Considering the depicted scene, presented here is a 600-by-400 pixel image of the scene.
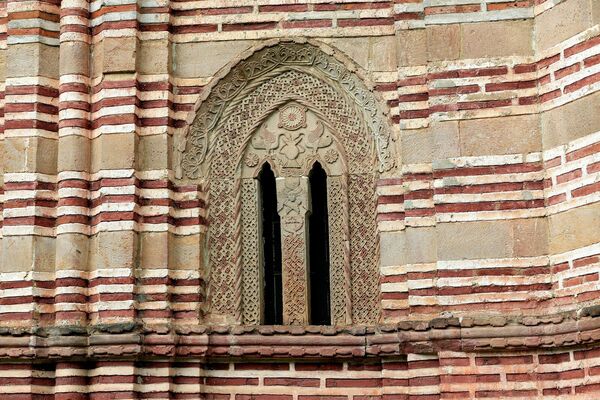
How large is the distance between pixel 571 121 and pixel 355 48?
6.88 ft

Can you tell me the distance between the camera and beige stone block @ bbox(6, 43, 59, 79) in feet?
39.6

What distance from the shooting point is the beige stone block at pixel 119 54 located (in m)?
11.9

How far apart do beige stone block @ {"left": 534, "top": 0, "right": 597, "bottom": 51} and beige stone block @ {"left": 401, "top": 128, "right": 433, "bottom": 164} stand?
3.94 feet

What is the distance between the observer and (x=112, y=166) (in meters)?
11.7

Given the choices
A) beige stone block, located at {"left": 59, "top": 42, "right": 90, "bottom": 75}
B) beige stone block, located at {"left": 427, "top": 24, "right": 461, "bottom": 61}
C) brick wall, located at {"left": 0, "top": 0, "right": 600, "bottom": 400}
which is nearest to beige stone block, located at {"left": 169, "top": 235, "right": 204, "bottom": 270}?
brick wall, located at {"left": 0, "top": 0, "right": 600, "bottom": 400}

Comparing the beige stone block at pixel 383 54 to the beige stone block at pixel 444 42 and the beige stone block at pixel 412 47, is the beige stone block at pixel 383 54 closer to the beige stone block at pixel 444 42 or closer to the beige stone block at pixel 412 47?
the beige stone block at pixel 412 47

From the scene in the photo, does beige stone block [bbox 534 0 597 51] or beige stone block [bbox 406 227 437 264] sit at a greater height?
beige stone block [bbox 534 0 597 51]

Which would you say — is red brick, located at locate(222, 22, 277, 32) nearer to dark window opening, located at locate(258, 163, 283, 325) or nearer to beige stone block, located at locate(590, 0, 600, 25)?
dark window opening, located at locate(258, 163, 283, 325)

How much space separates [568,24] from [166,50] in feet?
11.5

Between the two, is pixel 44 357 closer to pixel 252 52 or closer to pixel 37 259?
pixel 37 259

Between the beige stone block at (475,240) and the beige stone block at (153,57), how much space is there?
293cm

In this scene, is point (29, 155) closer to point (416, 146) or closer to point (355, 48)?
point (355, 48)

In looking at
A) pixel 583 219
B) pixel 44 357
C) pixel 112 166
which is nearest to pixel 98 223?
pixel 112 166

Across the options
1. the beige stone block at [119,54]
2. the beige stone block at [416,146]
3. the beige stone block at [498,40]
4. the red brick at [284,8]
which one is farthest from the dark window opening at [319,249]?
the beige stone block at [119,54]
